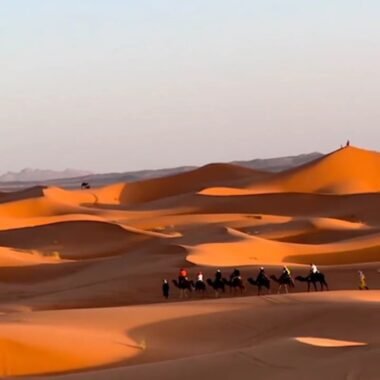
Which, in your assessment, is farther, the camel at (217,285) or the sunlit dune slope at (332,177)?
the sunlit dune slope at (332,177)

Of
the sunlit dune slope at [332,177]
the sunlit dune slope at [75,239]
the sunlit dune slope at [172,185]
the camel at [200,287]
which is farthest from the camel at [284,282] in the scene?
the sunlit dune slope at [172,185]

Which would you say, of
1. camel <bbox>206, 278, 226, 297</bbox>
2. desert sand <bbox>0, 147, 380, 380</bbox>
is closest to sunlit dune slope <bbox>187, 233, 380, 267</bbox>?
desert sand <bbox>0, 147, 380, 380</bbox>

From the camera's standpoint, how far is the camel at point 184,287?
20.4 meters

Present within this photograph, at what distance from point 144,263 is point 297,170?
32.1 meters

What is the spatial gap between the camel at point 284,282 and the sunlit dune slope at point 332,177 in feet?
98.3

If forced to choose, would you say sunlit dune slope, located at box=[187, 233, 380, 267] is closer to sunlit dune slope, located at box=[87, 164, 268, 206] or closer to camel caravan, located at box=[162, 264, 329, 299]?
camel caravan, located at box=[162, 264, 329, 299]

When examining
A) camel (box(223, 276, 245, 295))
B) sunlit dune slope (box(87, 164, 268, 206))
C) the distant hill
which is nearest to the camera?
camel (box(223, 276, 245, 295))

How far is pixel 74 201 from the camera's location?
54.6 metres

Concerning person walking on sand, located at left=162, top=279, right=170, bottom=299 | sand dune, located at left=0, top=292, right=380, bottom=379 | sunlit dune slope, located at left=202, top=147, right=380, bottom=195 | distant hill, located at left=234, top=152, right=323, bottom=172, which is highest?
distant hill, located at left=234, top=152, right=323, bottom=172

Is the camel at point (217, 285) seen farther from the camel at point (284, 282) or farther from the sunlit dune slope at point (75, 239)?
the sunlit dune slope at point (75, 239)

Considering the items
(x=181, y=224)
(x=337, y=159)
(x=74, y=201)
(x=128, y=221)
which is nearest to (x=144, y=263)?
(x=181, y=224)

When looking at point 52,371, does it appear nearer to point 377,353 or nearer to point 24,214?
point 377,353

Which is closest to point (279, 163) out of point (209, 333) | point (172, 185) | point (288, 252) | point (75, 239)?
point (172, 185)

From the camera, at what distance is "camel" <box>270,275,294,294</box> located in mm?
20484
